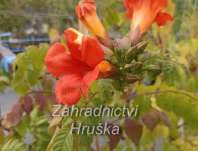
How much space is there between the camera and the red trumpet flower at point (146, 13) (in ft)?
2.20

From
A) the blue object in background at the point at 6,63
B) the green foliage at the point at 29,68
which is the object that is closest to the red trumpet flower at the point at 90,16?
the green foliage at the point at 29,68

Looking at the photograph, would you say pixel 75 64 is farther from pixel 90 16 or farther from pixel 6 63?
pixel 6 63

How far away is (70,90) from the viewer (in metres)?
0.54

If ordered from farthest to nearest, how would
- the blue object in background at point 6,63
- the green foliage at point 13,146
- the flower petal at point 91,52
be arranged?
the blue object in background at point 6,63 < the green foliage at point 13,146 < the flower petal at point 91,52

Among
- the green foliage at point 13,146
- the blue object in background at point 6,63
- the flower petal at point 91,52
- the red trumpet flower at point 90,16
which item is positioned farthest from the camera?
the blue object in background at point 6,63

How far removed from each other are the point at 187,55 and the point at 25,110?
0.56 meters

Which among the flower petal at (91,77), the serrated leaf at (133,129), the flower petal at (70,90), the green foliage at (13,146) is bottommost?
the green foliage at (13,146)

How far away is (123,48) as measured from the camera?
62cm

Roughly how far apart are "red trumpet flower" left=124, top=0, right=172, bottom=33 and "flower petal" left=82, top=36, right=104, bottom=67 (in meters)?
0.17

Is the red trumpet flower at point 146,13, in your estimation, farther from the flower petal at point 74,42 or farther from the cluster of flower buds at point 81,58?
the flower petal at point 74,42

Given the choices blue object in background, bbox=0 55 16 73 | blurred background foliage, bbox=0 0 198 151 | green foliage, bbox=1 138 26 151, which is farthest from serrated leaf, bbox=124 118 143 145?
blue object in background, bbox=0 55 16 73

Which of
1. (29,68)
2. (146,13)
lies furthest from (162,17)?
(29,68)

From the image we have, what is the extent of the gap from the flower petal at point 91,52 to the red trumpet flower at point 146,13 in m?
0.17

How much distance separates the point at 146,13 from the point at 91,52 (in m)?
0.19
